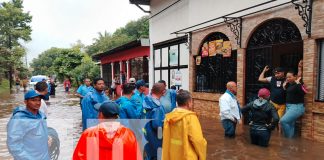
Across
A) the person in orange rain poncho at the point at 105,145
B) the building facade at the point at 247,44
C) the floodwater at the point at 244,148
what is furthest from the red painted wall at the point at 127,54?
the person in orange rain poncho at the point at 105,145

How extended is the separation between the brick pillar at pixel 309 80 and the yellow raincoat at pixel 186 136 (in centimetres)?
465

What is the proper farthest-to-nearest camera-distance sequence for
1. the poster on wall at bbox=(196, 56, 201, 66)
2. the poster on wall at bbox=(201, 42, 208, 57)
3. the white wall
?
the poster on wall at bbox=(196, 56, 201, 66) → the poster on wall at bbox=(201, 42, 208, 57) → the white wall

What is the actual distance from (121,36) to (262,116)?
158 feet

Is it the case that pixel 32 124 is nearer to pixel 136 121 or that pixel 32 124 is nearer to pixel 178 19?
pixel 136 121

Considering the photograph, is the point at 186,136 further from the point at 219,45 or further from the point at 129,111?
the point at 219,45

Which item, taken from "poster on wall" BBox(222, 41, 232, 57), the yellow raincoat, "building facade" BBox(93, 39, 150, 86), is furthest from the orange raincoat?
"building facade" BBox(93, 39, 150, 86)

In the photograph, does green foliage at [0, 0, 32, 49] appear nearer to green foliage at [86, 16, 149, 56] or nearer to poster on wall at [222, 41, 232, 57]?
green foliage at [86, 16, 149, 56]

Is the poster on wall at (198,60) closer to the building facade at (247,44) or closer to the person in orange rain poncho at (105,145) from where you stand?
the building facade at (247,44)

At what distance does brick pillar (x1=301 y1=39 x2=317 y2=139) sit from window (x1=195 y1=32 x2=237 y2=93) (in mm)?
3026

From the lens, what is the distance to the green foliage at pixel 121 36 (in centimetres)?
5219

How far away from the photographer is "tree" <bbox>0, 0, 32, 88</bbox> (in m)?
37.9

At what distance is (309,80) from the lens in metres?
7.21

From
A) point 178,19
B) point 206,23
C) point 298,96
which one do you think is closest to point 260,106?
point 298,96

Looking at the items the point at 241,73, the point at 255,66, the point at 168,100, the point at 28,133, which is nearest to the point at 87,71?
the point at 241,73
